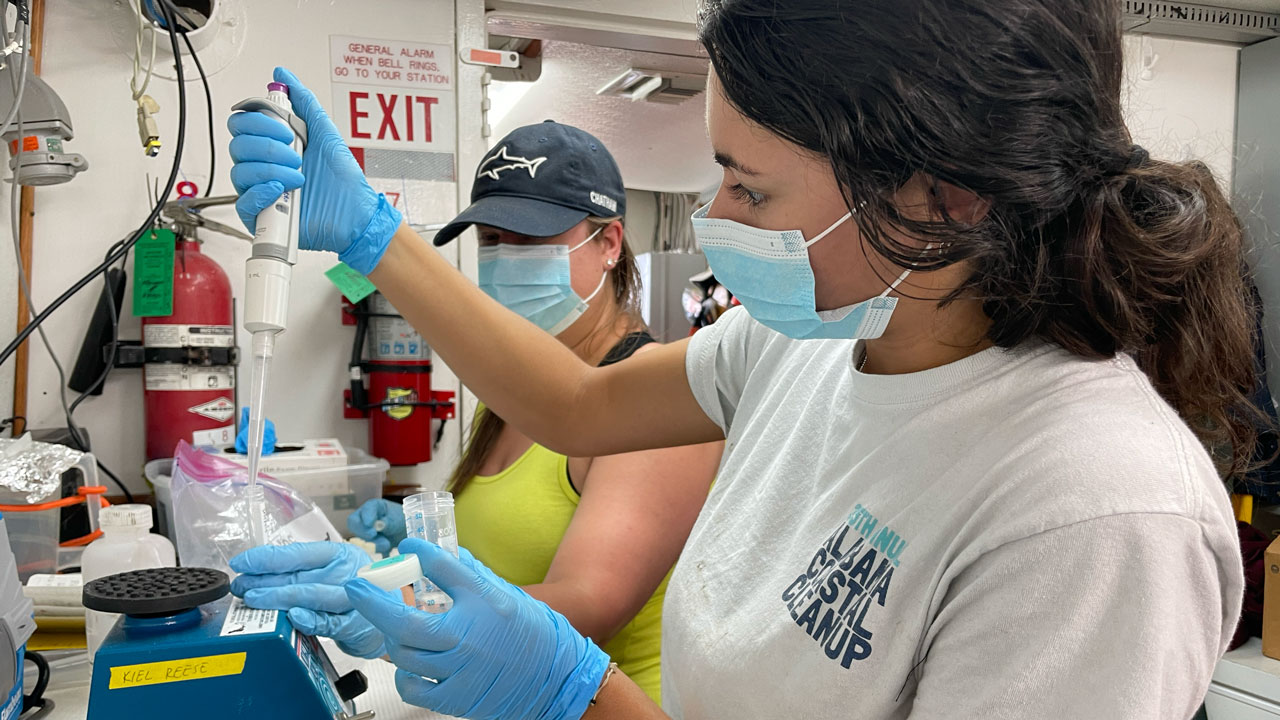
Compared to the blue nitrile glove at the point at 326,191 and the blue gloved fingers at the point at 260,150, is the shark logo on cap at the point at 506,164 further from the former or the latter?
the blue gloved fingers at the point at 260,150

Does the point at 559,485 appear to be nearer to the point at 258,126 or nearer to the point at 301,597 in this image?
the point at 301,597

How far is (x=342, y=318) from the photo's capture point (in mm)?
2371

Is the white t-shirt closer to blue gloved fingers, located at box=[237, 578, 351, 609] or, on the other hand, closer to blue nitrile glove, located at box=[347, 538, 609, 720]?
blue nitrile glove, located at box=[347, 538, 609, 720]

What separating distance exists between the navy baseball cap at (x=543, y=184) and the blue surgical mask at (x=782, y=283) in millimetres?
822

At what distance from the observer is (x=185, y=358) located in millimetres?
2092

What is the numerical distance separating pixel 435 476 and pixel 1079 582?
2.07 m

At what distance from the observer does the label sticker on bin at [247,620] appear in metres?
0.79

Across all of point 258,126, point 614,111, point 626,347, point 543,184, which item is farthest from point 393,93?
point 614,111

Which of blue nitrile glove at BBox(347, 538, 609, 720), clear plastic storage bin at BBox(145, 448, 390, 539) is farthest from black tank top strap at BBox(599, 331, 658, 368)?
clear plastic storage bin at BBox(145, 448, 390, 539)

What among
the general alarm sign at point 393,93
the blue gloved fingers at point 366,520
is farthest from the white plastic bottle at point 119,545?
the general alarm sign at point 393,93

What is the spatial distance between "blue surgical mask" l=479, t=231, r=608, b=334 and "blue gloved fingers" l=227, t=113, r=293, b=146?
719 millimetres

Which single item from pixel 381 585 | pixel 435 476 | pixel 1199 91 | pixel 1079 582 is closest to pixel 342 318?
pixel 435 476

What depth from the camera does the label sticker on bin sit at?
2.58ft

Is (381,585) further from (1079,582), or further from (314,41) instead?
(314,41)
